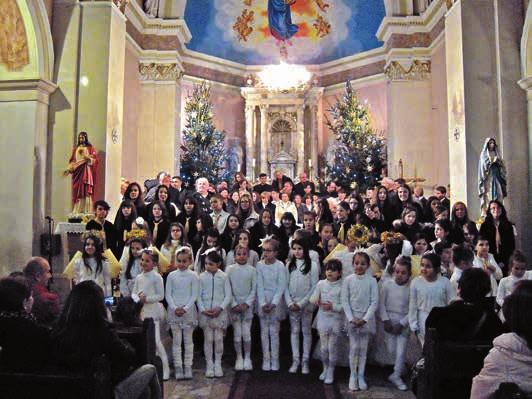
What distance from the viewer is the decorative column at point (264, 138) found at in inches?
818

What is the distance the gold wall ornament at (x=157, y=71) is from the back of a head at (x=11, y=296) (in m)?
13.7

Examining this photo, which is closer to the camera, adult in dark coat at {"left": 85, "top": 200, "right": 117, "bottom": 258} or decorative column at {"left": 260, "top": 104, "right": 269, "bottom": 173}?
adult in dark coat at {"left": 85, "top": 200, "right": 117, "bottom": 258}

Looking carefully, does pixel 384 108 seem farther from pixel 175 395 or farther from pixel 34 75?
pixel 175 395

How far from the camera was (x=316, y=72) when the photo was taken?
21250 mm

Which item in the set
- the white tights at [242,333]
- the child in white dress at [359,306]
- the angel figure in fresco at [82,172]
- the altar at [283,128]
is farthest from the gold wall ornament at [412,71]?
the white tights at [242,333]

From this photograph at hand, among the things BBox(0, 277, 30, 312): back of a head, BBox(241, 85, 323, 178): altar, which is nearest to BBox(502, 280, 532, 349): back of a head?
BBox(0, 277, 30, 312): back of a head

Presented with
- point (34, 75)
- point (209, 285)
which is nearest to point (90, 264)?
point (209, 285)

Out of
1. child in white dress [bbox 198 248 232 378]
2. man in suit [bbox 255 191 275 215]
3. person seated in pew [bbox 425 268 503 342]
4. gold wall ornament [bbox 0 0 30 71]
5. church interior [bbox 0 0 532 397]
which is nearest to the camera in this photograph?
person seated in pew [bbox 425 268 503 342]

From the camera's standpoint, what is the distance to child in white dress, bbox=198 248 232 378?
6.09 meters

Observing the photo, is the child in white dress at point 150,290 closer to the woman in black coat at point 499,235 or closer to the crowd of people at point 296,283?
the crowd of people at point 296,283

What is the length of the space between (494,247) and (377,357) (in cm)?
282

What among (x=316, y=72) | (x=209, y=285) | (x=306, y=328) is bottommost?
→ (x=306, y=328)

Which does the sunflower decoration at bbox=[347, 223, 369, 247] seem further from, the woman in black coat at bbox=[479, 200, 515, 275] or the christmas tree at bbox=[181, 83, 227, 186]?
the christmas tree at bbox=[181, 83, 227, 186]

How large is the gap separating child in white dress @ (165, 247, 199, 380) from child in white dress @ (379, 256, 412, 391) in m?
2.09
